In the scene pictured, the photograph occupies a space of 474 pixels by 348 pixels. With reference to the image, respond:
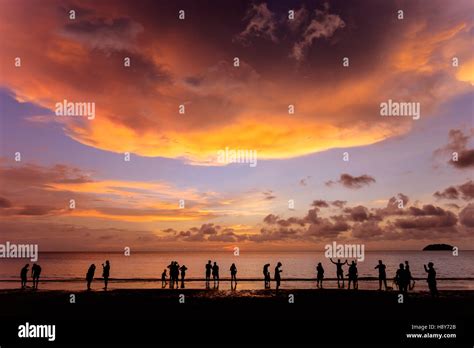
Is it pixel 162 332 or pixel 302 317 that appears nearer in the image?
pixel 162 332

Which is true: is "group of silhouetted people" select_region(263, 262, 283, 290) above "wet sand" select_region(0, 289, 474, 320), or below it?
above

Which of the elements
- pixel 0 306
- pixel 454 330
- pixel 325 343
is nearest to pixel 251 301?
pixel 325 343

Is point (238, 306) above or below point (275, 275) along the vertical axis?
below

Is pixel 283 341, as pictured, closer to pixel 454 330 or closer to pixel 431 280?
pixel 454 330

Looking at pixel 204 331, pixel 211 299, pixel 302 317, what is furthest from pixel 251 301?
pixel 204 331

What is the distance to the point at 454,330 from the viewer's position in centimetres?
1947

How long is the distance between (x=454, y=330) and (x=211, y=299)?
50.7ft

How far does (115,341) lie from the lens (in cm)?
1827

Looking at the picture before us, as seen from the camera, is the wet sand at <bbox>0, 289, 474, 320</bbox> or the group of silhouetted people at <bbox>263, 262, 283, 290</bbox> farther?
the group of silhouetted people at <bbox>263, 262, 283, 290</bbox>

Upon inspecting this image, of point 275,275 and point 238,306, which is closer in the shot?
point 238,306

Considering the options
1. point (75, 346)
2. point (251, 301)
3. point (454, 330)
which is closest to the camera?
point (75, 346)

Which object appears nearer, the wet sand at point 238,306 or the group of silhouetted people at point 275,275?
the wet sand at point 238,306

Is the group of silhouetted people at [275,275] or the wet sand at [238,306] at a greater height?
the group of silhouetted people at [275,275]

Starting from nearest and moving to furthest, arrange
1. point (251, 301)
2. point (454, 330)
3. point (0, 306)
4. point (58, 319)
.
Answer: point (454, 330) → point (58, 319) → point (0, 306) → point (251, 301)
